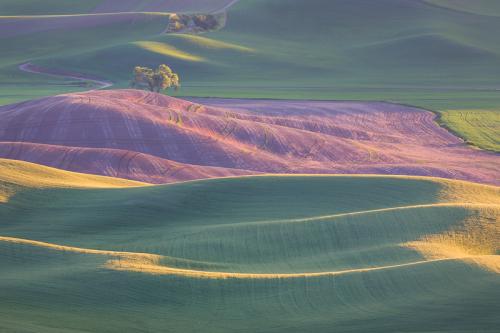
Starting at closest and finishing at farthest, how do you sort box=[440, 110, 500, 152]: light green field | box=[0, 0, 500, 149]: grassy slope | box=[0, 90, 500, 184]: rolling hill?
box=[0, 90, 500, 184]: rolling hill
box=[440, 110, 500, 152]: light green field
box=[0, 0, 500, 149]: grassy slope

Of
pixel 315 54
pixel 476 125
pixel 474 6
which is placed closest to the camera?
pixel 476 125

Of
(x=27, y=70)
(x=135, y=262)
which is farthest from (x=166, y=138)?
(x=27, y=70)

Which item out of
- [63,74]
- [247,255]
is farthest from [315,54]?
[247,255]

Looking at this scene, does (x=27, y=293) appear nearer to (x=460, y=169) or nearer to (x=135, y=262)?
(x=135, y=262)

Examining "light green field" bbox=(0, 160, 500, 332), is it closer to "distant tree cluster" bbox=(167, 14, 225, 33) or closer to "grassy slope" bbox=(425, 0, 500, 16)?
"distant tree cluster" bbox=(167, 14, 225, 33)

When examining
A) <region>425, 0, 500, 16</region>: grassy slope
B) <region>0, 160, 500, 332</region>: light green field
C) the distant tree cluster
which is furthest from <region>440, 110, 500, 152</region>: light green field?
<region>425, 0, 500, 16</region>: grassy slope

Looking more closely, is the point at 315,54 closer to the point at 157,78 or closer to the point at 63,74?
the point at 63,74
